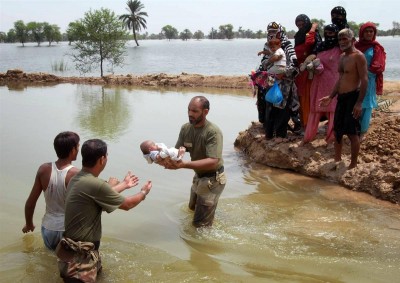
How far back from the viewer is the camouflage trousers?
3.25m

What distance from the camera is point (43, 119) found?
11125 millimetres

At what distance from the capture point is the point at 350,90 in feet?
19.6

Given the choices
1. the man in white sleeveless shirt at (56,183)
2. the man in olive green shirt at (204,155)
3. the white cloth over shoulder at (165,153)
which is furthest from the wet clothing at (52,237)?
the man in olive green shirt at (204,155)

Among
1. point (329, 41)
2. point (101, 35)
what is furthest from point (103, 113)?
point (101, 35)

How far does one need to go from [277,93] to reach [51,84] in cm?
1582

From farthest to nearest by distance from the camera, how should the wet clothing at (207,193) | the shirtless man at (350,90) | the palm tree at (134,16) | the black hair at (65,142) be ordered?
the palm tree at (134,16) → the shirtless man at (350,90) → the wet clothing at (207,193) → the black hair at (65,142)

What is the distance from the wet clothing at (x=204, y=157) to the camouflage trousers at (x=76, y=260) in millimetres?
1506

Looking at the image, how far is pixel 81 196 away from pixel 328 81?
Answer: 16.2ft

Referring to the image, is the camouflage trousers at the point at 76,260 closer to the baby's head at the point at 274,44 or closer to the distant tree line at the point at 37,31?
the baby's head at the point at 274,44

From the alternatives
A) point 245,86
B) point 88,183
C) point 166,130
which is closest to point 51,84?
point 245,86

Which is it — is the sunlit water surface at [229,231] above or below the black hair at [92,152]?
below

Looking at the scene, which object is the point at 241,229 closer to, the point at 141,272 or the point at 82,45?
the point at 141,272

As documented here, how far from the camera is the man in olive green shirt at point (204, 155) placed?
4332 mm

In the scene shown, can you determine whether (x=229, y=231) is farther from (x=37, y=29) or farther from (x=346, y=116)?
(x=37, y=29)
